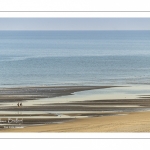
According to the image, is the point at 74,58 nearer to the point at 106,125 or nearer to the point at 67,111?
the point at 67,111

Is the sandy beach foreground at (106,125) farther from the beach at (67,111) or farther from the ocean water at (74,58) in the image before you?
the ocean water at (74,58)

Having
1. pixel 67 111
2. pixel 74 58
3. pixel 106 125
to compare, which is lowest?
pixel 106 125

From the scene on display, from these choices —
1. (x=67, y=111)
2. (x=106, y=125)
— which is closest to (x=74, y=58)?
(x=67, y=111)

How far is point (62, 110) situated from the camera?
200 inches

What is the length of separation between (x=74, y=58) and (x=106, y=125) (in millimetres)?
732

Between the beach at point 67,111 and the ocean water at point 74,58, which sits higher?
the ocean water at point 74,58

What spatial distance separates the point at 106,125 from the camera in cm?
502

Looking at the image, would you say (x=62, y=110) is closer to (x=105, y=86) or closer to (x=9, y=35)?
(x=105, y=86)

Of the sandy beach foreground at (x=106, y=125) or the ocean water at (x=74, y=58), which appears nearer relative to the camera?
the sandy beach foreground at (x=106, y=125)

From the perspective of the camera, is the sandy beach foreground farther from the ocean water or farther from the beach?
the ocean water

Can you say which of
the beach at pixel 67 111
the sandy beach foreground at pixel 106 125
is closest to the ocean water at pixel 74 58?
the beach at pixel 67 111

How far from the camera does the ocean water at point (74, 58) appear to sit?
5066 millimetres
